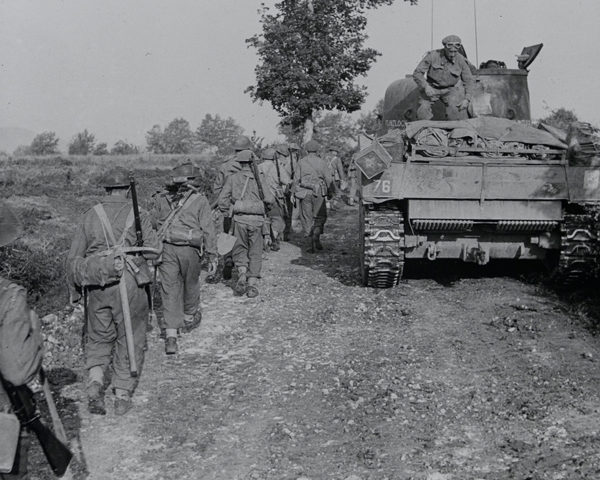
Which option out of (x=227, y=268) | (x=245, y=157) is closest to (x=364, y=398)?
(x=245, y=157)

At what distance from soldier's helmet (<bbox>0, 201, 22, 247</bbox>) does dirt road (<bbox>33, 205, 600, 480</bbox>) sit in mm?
1749

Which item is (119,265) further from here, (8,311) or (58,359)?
(8,311)

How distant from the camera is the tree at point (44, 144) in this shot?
54594 mm

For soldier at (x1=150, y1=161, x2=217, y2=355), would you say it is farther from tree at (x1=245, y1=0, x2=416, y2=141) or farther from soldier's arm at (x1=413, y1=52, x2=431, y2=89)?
tree at (x1=245, y1=0, x2=416, y2=141)

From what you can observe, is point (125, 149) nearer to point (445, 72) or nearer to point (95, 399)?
point (445, 72)

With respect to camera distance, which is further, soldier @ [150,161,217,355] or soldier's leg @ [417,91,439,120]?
soldier's leg @ [417,91,439,120]

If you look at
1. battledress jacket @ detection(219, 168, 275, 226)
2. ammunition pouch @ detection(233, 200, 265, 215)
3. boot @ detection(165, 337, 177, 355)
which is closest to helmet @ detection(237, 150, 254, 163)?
battledress jacket @ detection(219, 168, 275, 226)

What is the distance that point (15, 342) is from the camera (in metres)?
3.13

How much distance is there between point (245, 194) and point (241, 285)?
3.82ft

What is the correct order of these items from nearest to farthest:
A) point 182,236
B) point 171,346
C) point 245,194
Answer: point 171,346 < point 182,236 < point 245,194

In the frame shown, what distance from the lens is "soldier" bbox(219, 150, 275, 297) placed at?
946cm

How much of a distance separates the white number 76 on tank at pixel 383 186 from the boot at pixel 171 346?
10.1ft

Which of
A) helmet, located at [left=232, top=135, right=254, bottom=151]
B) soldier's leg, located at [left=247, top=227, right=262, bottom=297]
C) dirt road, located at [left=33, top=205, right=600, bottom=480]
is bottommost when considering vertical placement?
dirt road, located at [left=33, top=205, right=600, bottom=480]

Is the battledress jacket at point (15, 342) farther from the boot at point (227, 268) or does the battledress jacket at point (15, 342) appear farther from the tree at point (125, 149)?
the tree at point (125, 149)
